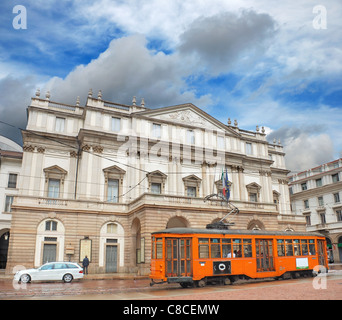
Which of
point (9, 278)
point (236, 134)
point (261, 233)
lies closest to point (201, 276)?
point (261, 233)

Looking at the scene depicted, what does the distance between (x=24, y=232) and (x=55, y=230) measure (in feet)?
8.25

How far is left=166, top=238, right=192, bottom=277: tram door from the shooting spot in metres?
17.9

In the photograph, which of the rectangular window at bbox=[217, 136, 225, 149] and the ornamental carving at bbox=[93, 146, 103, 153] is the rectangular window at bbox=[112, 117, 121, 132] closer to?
the ornamental carving at bbox=[93, 146, 103, 153]

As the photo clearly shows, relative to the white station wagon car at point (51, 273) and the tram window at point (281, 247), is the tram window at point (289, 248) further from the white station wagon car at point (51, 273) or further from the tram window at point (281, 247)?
the white station wagon car at point (51, 273)

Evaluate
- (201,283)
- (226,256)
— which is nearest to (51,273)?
(201,283)

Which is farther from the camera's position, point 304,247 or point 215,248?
point 304,247

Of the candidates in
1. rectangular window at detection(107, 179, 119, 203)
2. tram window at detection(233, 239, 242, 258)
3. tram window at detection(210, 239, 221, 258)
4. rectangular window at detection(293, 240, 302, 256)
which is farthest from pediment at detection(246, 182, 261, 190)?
tram window at detection(210, 239, 221, 258)

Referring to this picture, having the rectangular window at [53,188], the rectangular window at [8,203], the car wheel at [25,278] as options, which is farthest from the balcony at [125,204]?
the rectangular window at [8,203]

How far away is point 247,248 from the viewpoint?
20.3 meters

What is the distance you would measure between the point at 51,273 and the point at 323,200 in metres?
44.4

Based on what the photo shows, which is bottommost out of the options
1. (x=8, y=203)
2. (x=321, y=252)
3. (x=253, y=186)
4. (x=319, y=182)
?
(x=321, y=252)

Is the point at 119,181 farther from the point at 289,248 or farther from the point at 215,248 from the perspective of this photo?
the point at 289,248

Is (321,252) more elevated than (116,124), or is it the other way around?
(116,124)

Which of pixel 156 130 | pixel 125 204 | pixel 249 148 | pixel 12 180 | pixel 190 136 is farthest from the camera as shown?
pixel 249 148
